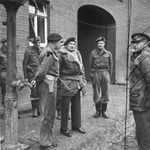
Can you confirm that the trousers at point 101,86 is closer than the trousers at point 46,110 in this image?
No

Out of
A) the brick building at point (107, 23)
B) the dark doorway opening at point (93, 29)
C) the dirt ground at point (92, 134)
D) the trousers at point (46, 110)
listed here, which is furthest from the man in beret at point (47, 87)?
the dark doorway opening at point (93, 29)

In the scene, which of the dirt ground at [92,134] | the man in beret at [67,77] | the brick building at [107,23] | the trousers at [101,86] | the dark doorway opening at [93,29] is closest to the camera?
the dirt ground at [92,134]

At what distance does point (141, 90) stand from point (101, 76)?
2.48m

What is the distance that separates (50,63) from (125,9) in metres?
9.97

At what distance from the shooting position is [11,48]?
12.5 feet

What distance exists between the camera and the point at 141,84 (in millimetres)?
3707

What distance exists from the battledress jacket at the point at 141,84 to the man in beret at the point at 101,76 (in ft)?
7.68

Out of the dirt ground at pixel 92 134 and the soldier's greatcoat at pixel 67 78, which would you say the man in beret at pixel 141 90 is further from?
the soldier's greatcoat at pixel 67 78

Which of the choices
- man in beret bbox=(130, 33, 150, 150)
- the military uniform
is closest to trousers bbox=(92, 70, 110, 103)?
the military uniform

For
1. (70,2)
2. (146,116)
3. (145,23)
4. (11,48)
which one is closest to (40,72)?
(11,48)

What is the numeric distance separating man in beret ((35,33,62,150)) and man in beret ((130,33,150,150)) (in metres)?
1.30

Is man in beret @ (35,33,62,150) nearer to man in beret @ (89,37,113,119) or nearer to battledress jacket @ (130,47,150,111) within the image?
battledress jacket @ (130,47,150,111)

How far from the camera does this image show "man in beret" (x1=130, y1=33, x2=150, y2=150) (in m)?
3.66

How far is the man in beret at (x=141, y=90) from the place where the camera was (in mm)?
3658
